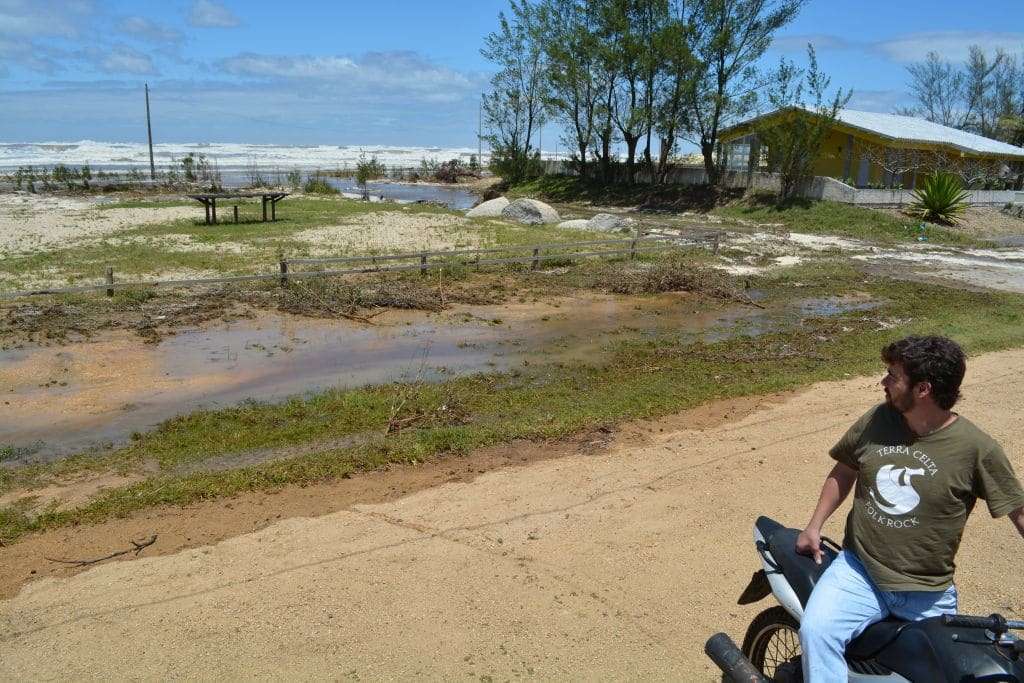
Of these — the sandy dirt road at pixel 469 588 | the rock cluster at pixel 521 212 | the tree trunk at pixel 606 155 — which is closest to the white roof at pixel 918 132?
the tree trunk at pixel 606 155

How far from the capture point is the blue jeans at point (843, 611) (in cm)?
273

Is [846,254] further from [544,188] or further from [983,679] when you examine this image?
[544,188]

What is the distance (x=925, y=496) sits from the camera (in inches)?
109

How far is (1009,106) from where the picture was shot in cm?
5659

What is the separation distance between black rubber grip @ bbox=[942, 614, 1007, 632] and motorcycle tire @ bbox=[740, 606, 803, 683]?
0.65 metres

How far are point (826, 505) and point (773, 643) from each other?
763 mm

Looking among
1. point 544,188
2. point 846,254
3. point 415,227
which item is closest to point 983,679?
point 846,254

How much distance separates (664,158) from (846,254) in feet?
71.3

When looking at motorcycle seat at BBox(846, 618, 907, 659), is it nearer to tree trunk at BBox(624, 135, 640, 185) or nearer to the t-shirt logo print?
the t-shirt logo print

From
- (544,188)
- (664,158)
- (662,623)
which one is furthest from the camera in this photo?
(544,188)

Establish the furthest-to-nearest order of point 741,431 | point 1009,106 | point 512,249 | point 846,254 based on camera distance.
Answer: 1. point 1009,106
2. point 846,254
3. point 512,249
4. point 741,431

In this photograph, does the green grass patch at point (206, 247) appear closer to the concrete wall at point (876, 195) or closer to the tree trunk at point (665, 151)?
the concrete wall at point (876, 195)

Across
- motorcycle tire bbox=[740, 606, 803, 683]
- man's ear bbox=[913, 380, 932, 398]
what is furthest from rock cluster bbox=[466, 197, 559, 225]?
man's ear bbox=[913, 380, 932, 398]

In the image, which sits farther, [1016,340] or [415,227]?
[415,227]
